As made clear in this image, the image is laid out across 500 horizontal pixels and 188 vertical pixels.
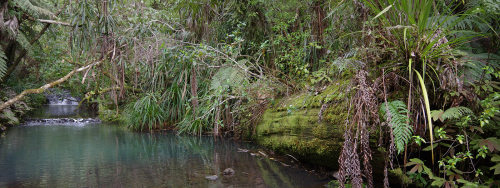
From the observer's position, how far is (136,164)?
13.5 ft

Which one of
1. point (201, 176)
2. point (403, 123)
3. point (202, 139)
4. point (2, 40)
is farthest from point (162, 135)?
point (2, 40)

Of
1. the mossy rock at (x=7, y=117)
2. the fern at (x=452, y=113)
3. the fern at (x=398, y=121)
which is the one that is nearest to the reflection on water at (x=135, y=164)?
the fern at (x=398, y=121)

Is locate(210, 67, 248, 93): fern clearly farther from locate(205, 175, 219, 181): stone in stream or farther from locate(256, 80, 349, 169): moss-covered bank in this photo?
locate(205, 175, 219, 181): stone in stream

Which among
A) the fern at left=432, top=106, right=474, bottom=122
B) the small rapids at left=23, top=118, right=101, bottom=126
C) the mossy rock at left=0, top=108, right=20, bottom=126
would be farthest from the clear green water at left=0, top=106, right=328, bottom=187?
the small rapids at left=23, top=118, right=101, bottom=126

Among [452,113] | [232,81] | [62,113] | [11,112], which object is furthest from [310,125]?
[62,113]

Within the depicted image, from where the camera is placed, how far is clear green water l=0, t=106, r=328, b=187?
3277 mm

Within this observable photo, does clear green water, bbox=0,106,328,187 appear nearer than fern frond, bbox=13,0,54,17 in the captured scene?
Yes

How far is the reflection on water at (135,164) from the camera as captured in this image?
3.28m

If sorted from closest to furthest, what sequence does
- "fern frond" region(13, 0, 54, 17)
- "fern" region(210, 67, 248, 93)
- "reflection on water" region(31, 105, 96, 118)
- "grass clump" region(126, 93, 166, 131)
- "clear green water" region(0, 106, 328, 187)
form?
"clear green water" region(0, 106, 328, 187) < "fern" region(210, 67, 248, 93) < "grass clump" region(126, 93, 166, 131) < "fern frond" region(13, 0, 54, 17) < "reflection on water" region(31, 105, 96, 118)

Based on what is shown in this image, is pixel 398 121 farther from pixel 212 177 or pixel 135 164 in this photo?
pixel 135 164

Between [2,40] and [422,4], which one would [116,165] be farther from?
[2,40]

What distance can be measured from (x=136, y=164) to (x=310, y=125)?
2258 millimetres

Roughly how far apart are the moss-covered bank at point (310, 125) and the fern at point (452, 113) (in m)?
0.83

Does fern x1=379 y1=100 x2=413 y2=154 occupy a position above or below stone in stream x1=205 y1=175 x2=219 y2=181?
above
